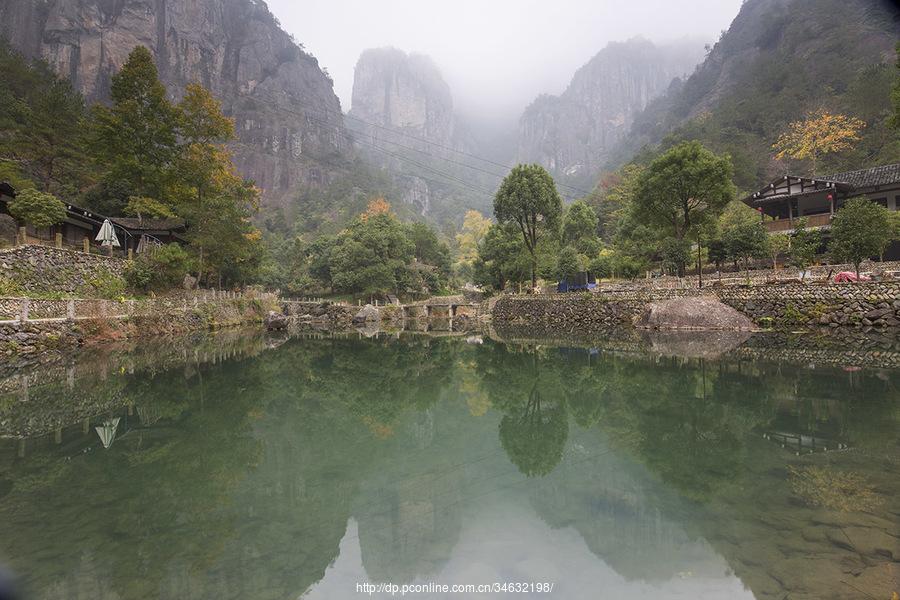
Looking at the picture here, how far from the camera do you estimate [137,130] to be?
28.8 metres

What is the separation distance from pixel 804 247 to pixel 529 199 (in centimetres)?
1686

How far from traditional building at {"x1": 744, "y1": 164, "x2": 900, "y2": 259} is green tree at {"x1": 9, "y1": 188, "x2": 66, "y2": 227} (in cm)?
4560

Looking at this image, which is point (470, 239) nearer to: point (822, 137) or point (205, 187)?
point (822, 137)

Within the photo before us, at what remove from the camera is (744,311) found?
74.1ft

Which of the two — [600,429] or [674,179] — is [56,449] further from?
[674,179]

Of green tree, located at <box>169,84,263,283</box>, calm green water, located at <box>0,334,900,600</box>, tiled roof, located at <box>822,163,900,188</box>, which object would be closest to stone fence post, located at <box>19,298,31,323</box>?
calm green water, located at <box>0,334,900,600</box>

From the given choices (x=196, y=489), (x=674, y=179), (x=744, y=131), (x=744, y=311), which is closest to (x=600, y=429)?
(x=196, y=489)

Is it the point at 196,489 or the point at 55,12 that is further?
the point at 55,12

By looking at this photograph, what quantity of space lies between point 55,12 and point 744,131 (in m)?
118

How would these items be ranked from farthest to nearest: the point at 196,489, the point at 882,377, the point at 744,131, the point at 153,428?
1. the point at 744,131
2. the point at 882,377
3. the point at 153,428
4. the point at 196,489

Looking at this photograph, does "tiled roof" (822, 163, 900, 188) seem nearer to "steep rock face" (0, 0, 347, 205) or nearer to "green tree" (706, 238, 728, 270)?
"green tree" (706, 238, 728, 270)

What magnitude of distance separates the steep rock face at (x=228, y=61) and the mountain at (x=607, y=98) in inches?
3555

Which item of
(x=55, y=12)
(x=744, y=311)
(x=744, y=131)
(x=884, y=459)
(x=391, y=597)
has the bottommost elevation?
(x=391, y=597)

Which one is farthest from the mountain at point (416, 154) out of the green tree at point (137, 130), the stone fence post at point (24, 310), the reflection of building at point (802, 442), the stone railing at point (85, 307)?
the reflection of building at point (802, 442)
